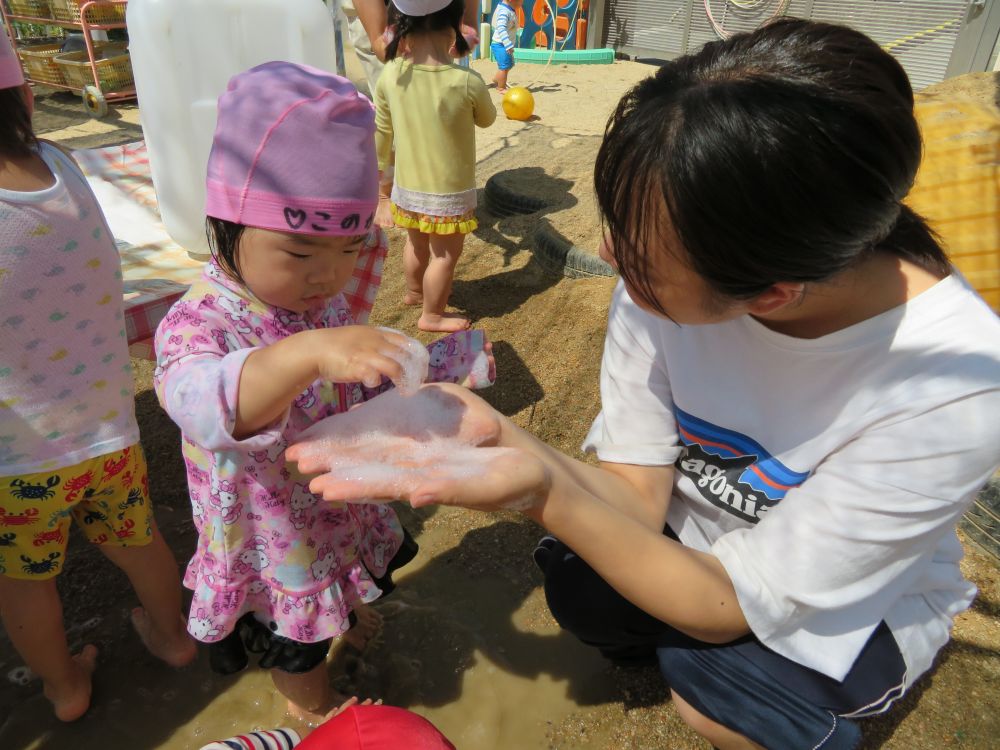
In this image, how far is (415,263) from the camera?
3.86 metres

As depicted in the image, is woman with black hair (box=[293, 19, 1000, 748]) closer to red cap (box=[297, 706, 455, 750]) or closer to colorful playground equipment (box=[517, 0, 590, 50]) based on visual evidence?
red cap (box=[297, 706, 455, 750])

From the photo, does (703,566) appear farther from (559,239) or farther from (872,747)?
(559,239)

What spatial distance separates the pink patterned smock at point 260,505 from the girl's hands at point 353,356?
16cm

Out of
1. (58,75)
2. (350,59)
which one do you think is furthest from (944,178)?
(58,75)

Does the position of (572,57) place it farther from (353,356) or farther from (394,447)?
(353,356)

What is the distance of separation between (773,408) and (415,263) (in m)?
2.75

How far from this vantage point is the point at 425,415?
56.1 inches

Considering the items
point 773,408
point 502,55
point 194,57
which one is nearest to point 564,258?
point 194,57

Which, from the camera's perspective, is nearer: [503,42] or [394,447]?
[394,447]

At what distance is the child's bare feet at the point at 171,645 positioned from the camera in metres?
1.92

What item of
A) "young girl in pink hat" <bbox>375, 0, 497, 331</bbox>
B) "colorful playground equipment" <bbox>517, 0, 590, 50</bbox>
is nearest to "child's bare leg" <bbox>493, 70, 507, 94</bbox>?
"colorful playground equipment" <bbox>517, 0, 590, 50</bbox>

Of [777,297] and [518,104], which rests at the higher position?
[777,297]

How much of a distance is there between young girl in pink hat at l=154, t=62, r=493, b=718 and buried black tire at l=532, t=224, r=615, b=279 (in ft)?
8.22

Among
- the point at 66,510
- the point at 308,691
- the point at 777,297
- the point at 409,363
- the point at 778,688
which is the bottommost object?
the point at 308,691
